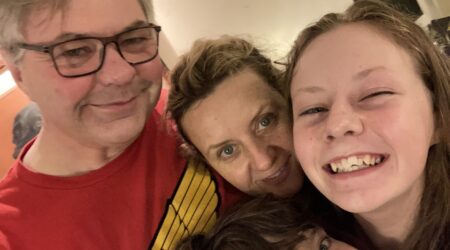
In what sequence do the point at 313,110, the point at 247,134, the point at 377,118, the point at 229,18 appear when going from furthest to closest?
the point at 229,18 → the point at 247,134 → the point at 313,110 → the point at 377,118

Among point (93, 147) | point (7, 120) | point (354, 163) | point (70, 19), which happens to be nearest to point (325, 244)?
point (354, 163)

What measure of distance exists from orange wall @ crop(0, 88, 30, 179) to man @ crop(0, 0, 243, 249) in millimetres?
754

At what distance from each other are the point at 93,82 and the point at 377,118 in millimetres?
636

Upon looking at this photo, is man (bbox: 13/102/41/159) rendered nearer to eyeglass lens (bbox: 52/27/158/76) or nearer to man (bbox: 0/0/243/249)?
man (bbox: 0/0/243/249)

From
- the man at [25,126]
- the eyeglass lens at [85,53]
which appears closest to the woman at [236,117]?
the eyeglass lens at [85,53]

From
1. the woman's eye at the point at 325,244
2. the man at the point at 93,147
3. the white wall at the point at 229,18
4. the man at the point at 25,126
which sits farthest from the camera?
the white wall at the point at 229,18

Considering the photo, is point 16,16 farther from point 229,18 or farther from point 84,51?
point 229,18

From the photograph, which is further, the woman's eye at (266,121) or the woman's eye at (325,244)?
the woman's eye at (266,121)

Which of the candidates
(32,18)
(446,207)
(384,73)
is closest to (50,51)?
(32,18)

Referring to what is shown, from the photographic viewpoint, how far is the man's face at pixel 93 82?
2.94 feet

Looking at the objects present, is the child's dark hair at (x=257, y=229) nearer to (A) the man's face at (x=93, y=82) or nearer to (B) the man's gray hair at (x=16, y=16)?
(A) the man's face at (x=93, y=82)

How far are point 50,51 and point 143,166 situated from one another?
1.35 ft

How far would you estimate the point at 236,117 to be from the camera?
112cm

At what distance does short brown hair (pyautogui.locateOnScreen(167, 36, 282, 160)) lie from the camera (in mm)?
1146
